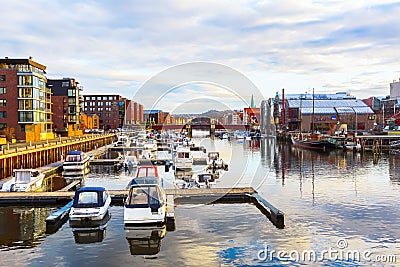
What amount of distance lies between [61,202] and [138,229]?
903 centimetres

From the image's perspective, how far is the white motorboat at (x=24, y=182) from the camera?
106ft

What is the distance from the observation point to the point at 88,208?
22844 mm

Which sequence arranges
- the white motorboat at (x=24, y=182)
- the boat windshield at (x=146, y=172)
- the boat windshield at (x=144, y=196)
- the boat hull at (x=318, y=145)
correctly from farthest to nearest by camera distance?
the boat hull at (x=318, y=145) → the boat windshield at (x=146, y=172) → the white motorboat at (x=24, y=182) → the boat windshield at (x=144, y=196)

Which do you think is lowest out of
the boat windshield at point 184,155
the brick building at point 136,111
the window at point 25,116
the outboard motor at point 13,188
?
the outboard motor at point 13,188

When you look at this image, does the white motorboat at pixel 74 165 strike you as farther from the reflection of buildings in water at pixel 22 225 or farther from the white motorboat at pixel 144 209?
the white motorboat at pixel 144 209

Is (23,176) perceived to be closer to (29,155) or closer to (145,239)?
(29,155)

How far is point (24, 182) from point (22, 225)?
39.9 ft

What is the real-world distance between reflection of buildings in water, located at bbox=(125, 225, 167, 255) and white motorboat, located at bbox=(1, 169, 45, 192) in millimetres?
15311

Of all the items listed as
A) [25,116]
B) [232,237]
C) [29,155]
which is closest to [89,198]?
[232,237]

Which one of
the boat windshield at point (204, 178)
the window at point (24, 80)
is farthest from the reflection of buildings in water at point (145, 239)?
the window at point (24, 80)

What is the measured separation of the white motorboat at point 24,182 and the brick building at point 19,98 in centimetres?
4249

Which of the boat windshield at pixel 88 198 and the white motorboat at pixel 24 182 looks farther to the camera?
the white motorboat at pixel 24 182

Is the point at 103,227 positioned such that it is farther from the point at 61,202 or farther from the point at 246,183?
the point at 246,183

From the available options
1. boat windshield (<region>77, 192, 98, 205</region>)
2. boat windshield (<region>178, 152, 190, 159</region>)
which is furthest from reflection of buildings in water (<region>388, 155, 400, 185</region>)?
boat windshield (<region>77, 192, 98, 205</region>)
